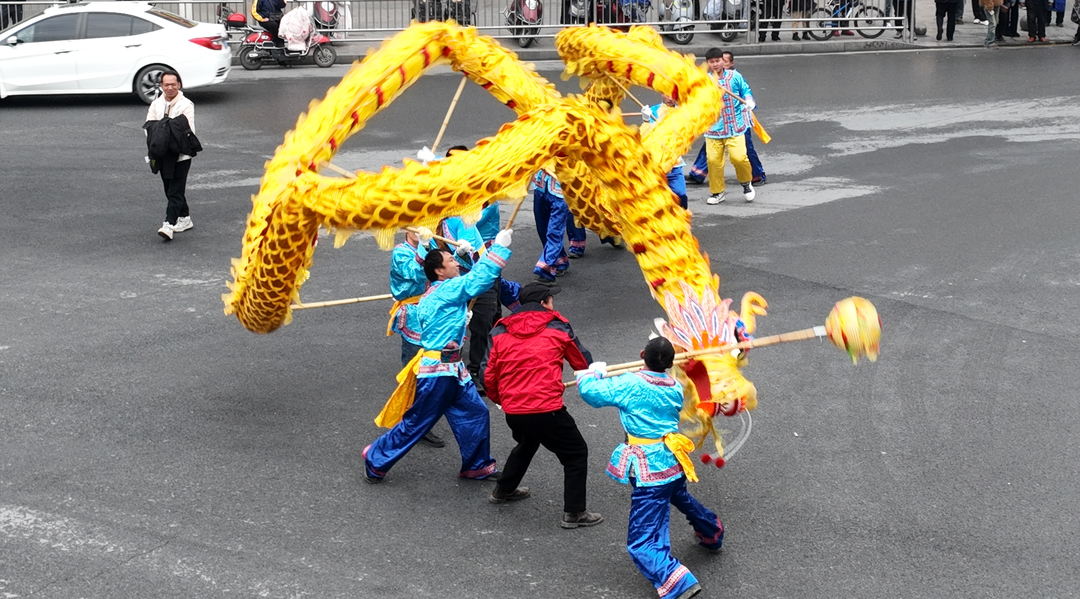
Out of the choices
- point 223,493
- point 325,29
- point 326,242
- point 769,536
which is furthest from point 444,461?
point 325,29

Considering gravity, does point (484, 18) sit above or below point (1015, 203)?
above

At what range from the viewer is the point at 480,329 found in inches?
334

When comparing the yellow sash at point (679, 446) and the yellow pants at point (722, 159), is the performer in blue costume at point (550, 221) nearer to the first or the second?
the yellow pants at point (722, 159)

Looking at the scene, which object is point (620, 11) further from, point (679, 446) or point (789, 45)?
point (679, 446)

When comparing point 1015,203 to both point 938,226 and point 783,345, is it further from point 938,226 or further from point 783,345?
point 783,345

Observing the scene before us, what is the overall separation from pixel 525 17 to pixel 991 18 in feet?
27.7

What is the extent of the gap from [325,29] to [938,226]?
12936mm

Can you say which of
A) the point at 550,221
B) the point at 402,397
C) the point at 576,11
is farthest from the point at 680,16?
the point at 402,397

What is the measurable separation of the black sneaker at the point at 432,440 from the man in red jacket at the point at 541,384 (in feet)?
3.60

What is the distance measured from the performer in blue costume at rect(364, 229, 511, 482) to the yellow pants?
628cm

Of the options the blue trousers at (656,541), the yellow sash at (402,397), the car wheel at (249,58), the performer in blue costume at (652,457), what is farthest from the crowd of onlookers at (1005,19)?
the blue trousers at (656,541)

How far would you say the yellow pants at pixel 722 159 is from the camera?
1256 cm

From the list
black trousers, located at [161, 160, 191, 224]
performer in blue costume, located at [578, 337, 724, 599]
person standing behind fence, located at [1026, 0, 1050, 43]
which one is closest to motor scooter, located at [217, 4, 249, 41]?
black trousers, located at [161, 160, 191, 224]

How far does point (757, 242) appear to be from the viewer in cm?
1141
